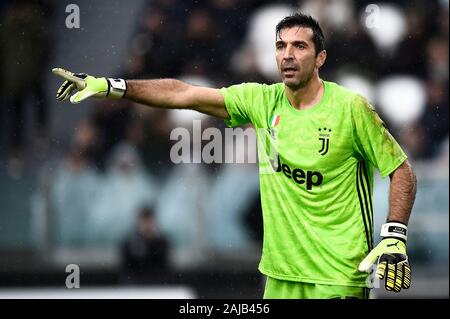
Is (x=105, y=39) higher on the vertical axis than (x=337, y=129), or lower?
higher

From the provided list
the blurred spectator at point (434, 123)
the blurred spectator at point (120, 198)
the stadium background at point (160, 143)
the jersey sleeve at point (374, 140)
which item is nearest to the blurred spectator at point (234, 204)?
the stadium background at point (160, 143)

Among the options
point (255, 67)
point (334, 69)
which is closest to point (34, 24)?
point (255, 67)

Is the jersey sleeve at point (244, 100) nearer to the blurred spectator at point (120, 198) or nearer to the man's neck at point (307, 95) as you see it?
the man's neck at point (307, 95)

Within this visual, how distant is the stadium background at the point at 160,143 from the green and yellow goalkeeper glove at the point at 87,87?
12.2ft

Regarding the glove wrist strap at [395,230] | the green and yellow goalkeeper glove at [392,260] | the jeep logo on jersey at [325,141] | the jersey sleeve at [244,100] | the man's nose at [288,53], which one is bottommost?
the green and yellow goalkeeper glove at [392,260]

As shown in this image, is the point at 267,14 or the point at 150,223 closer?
the point at 150,223

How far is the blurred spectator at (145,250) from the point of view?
10172mm

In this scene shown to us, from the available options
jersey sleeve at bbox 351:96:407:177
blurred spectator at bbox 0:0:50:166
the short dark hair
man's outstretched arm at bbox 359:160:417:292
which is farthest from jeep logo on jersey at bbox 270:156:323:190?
blurred spectator at bbox 0:0:50:166

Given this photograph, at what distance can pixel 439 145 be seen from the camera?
1082cm

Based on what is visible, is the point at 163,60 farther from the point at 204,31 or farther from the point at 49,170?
the point at 49,170

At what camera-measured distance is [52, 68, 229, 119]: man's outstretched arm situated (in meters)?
6.44

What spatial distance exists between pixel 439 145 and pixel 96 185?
3.44m

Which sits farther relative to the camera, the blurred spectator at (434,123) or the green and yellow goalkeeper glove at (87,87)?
the blurred spectator at (434,123)

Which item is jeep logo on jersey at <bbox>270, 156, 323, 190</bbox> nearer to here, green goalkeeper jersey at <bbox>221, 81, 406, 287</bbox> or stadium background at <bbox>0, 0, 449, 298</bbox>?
green goalkeeper jersey at <bbox>221, 81, 406, 287</bbox>
